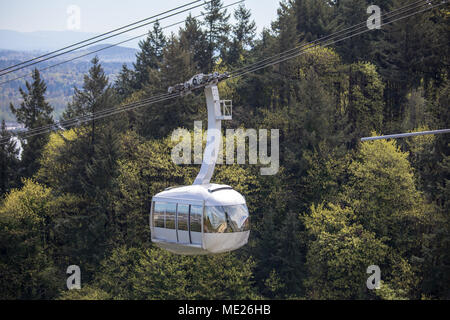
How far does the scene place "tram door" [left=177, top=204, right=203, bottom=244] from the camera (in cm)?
1895

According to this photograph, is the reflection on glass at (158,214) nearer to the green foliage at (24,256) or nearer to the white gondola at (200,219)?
the white gondola at (200,219)

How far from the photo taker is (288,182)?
43.7 metres

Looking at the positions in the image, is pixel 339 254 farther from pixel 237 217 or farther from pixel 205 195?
pixel 205 195

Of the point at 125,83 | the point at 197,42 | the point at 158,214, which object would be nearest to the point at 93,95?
the point at 197,42

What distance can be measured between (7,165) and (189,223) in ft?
149

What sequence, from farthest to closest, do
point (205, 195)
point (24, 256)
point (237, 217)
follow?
point (24, 256) → point (237, 217) → point (205, 195)

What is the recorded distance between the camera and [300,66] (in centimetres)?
4944

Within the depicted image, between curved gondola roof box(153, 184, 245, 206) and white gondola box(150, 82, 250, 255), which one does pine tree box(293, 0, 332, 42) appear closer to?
curved gondola roof box(153, 184, 245, 206)

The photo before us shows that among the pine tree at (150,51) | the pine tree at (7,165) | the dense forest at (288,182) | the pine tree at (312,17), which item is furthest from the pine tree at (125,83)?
the pine tree at (312,17)

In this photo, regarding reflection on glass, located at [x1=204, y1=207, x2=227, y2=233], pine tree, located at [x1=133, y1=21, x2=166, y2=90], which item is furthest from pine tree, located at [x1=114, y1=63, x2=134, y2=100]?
reflection on glass, located at [x1=204, y1=207, x2=227, y2=233]

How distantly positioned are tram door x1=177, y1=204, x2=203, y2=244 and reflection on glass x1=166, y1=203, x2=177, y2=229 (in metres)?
0.21

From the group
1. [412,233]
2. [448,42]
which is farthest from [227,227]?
[448,42]

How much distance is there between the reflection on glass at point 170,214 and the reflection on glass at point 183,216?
236 millimetres
